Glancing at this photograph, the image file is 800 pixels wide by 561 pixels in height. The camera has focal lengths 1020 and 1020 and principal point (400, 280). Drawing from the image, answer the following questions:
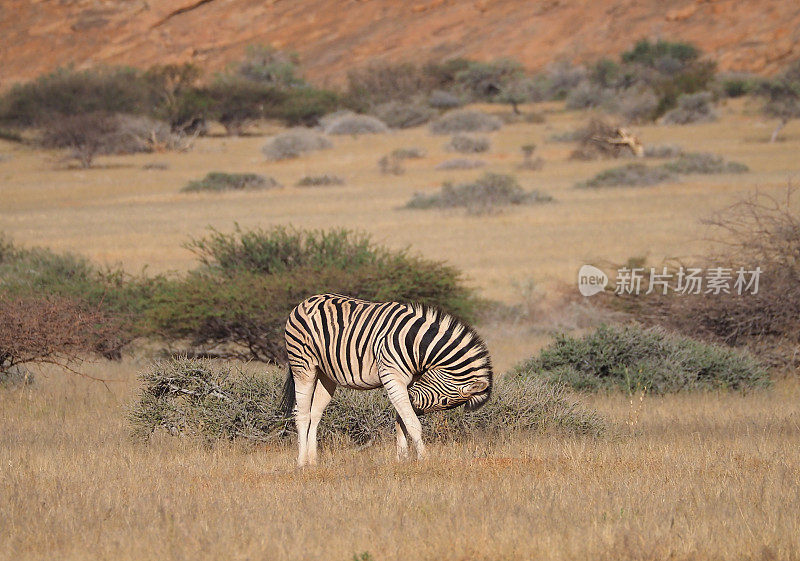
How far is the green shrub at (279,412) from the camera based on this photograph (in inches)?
334

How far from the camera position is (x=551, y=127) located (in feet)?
177

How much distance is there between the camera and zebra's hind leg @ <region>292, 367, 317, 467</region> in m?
7.36

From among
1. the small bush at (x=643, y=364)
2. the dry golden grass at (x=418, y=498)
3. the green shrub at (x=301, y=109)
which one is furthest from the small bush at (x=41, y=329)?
the green shrub at (x=301, y=109)

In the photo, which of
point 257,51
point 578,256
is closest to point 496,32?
point 257,51

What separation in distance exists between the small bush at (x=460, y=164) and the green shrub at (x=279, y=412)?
31.8m

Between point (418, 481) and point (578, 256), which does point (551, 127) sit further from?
point (418, 481)

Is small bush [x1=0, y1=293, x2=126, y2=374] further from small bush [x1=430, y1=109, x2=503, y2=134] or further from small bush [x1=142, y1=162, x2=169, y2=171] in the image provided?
small bush [x1=430, y1=109, x2=503, y2=134]

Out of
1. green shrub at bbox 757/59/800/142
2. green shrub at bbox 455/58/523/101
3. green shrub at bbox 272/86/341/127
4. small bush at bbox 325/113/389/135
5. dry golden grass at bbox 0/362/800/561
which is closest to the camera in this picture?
dry golden grass at bbox 0/362/800/561

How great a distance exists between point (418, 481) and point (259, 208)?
2497cm

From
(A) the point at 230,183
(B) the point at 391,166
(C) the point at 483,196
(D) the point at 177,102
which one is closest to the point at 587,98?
(D) the point at 177,102

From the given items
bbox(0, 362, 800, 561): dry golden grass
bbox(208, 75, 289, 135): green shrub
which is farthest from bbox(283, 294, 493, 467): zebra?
bbox(208, 75, 289, 135): green shrub

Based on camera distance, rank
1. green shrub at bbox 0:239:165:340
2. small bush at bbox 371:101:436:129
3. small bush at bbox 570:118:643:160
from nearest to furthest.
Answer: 1. green shrub at bbox 0:239:165:340
2. small bush at bbox 570:118:643:160
3. small bush at bbox 371:101:436:129

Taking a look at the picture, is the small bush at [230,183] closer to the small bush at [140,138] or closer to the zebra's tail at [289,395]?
the small bush at [140,138]

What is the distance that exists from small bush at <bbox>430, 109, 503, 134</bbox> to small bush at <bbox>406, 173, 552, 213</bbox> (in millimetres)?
21437
